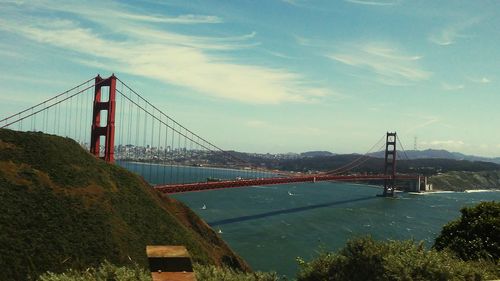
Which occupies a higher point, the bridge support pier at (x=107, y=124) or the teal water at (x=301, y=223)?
the bridge support pier at (x=107, y=124)

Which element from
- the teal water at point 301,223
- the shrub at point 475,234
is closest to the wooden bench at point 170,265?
the shrub at point 475,234

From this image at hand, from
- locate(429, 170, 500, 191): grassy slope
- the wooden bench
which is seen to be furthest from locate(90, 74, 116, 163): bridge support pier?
locate(429, 170, 500, 191): grassy slope

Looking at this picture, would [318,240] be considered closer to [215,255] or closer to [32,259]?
[215,255]

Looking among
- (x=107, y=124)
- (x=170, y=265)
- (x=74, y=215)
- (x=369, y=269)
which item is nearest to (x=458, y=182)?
(x=107, y=124)

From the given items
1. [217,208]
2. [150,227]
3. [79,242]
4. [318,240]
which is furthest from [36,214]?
[217,208]

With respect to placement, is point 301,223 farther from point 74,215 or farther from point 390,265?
point 390,265

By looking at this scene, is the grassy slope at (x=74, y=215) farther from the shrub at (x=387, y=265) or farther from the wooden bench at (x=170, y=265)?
the wooden bench at (x=170, y=265)
